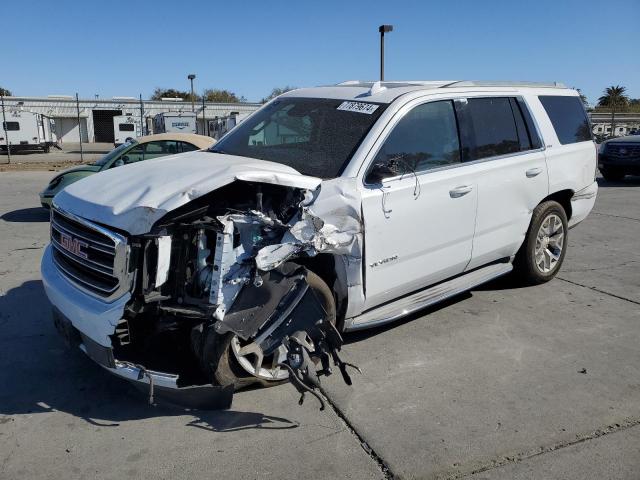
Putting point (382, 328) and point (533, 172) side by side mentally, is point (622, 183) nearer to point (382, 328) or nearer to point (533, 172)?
point (533, 172)

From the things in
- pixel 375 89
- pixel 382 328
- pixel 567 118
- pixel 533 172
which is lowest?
pixel 382 328

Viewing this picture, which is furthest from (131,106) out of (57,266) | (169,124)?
(57,266)

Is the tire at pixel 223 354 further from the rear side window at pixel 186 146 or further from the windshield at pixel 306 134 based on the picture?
the rear side window at pixel 186 146

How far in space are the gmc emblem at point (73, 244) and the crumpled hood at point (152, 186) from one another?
0.18 meters

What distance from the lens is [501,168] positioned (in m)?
4.88

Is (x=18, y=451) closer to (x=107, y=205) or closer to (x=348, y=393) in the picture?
(x=107, y=205)

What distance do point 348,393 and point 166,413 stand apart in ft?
3.88

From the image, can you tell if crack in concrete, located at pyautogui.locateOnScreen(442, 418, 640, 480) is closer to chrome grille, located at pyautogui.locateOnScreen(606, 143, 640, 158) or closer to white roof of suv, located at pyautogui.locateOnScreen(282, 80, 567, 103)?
white roof of suv, located at pyautogui.locateOnScreen(282, 80, 567, 103)

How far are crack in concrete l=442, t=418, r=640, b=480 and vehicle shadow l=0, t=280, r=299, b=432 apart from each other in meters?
1.10

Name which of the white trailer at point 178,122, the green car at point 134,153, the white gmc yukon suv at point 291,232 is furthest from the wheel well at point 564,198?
the white trailer at point 178,122

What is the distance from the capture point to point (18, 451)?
10.1 ft

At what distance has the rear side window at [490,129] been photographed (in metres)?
4.76

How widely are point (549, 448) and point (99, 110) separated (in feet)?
157

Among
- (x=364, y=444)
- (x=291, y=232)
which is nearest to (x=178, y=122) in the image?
(x=291, y=232)
